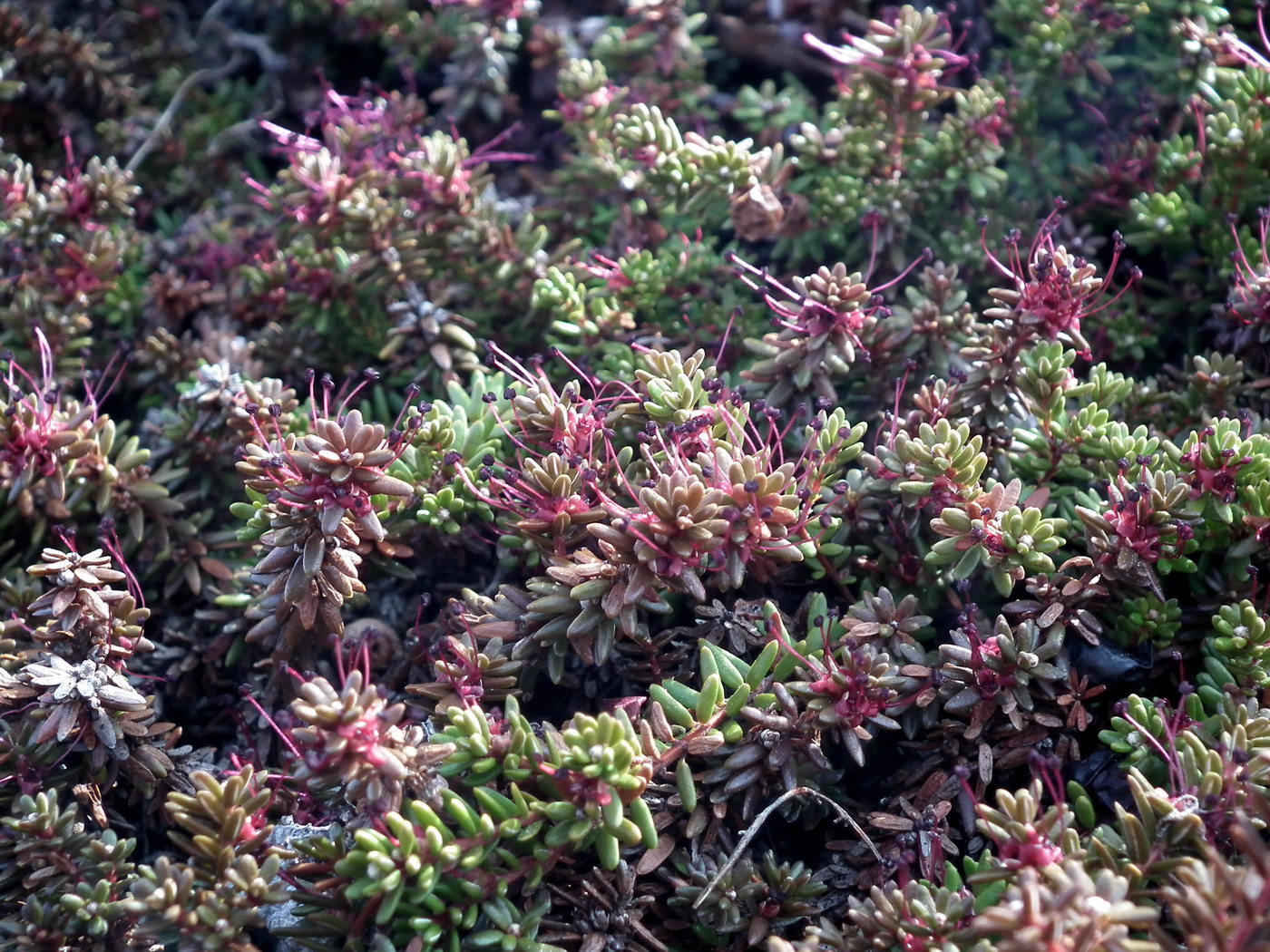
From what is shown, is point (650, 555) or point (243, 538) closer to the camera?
point (650, 555)

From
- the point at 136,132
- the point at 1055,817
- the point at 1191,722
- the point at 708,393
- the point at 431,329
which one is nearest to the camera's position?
the point at 1055,817

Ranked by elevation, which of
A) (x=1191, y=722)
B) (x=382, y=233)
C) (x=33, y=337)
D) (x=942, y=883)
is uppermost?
(x=382, y=233)

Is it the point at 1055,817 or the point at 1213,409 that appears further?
the point at 1213,409

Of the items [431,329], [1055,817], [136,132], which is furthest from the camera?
[136,132]

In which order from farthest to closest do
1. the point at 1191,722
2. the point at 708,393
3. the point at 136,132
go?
1. the point at 136,132
2. the point at 708,393
3. the point at 1191,722

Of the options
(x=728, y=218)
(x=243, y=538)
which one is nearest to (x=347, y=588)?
(x=243, y=538)

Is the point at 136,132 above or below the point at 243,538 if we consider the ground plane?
above

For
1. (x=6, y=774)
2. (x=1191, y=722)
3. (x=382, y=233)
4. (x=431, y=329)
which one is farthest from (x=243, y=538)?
(x=1191, y=722)

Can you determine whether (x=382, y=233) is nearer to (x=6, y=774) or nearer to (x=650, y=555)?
(x=650, y=555)

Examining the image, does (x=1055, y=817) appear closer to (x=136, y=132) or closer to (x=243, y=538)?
(x=243, y=538)
